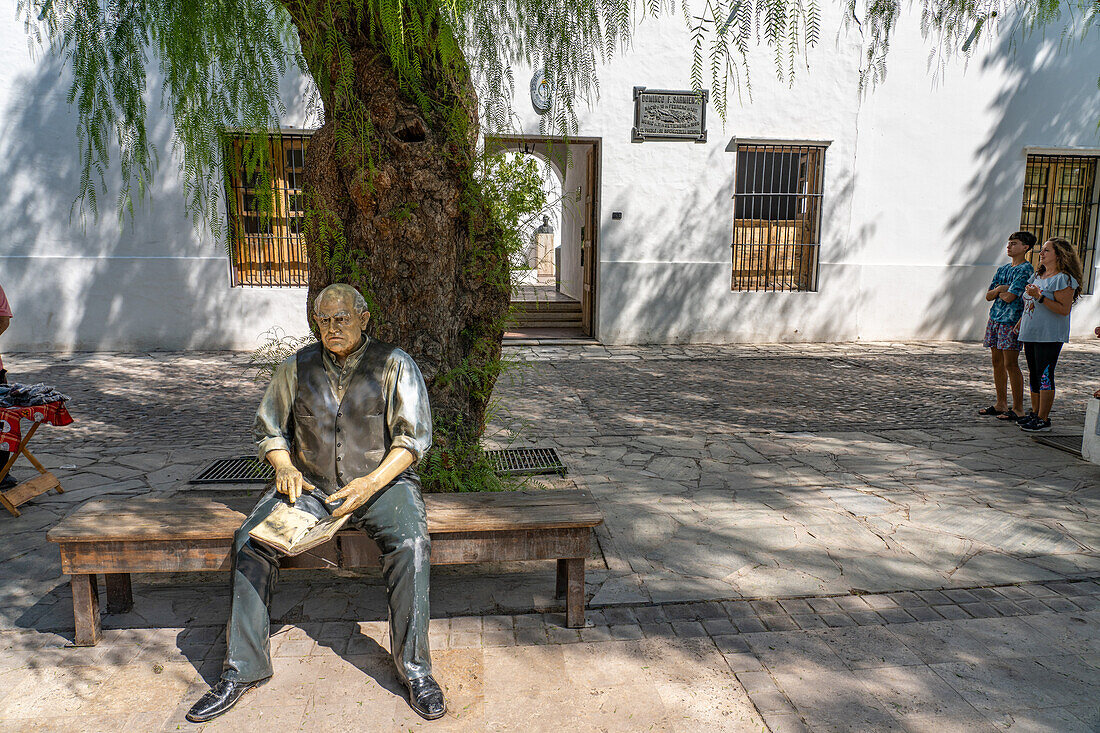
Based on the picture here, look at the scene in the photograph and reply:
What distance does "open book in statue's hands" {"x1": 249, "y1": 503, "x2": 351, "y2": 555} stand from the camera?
8.98 feet

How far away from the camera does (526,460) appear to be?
5465mm

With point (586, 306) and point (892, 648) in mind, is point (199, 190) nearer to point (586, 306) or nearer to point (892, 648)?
point (892, 648)

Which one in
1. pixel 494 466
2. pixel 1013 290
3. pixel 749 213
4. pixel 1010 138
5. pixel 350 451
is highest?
pixel 1010 138

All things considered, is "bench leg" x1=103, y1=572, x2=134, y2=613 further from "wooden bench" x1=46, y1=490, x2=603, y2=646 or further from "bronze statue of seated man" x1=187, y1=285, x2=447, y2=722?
"bronze statue of seated man" x1=187, y1=285, x2=447, y2=722

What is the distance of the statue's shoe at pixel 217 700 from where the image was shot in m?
2.55

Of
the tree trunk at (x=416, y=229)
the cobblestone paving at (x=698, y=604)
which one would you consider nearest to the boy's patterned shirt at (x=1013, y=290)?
the cobblestone paving at (x=698, y=604)

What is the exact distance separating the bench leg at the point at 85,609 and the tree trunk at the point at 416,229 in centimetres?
172

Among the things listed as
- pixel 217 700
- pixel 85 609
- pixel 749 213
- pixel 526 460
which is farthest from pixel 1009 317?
pixel 85 609

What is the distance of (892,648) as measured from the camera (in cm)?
304

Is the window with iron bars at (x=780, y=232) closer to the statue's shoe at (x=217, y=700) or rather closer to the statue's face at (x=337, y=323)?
Answer: the statue's face at (x=337, y=323)

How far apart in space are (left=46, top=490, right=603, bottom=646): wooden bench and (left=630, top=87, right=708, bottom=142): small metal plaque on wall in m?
8.34

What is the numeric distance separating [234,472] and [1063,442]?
635 cm

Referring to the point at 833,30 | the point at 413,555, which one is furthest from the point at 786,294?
the point at 413,555

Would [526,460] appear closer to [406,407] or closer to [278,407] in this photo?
[406,407]
